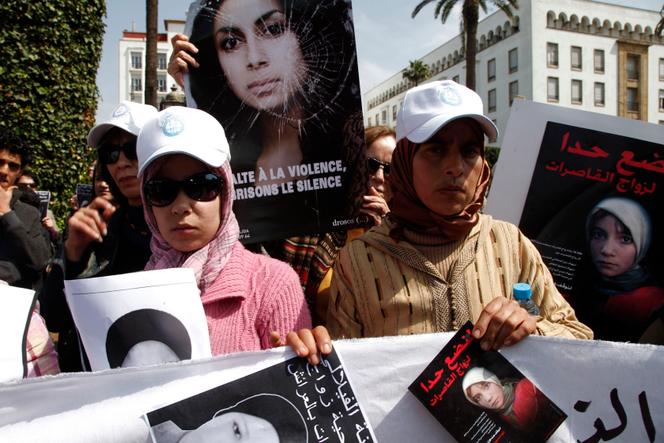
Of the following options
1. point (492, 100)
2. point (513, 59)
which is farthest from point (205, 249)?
point (492, 100)

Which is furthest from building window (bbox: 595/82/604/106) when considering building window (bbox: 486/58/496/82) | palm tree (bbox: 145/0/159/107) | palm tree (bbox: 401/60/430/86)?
palm tree (bbox: 145/0/159/107)

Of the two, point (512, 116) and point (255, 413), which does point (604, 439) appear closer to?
point (255, 413)

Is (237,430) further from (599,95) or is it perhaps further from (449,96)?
(599,95)

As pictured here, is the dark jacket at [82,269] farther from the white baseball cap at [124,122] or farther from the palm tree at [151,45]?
the palm tree at [151,45]

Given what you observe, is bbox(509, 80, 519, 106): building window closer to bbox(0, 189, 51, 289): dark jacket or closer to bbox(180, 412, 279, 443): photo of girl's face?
bbox(0, 189, 51, 289): dark jacket

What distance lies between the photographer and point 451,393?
1.32m

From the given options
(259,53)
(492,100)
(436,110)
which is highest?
(492,100)

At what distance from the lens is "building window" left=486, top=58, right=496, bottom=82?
51.3 m

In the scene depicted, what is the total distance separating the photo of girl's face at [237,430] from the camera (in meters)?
1.20

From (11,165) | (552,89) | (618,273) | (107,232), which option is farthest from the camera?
(552,89)

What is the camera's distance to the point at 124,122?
2.18 metres

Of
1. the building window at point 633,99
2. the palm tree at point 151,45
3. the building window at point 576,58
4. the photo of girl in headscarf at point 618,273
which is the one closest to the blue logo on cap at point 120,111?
the photo of girl in headscarf at point 618,273

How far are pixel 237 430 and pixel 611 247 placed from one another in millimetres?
1704

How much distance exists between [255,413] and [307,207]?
1150 millimetres
